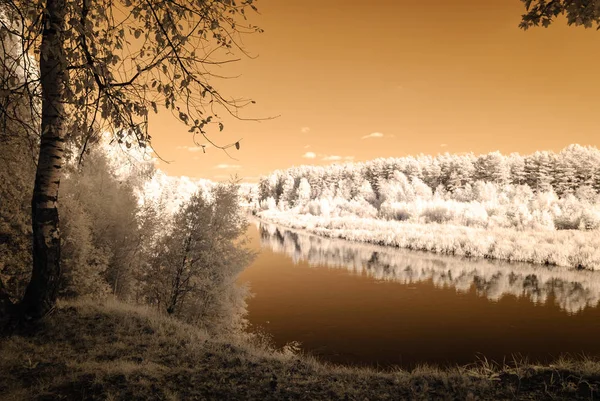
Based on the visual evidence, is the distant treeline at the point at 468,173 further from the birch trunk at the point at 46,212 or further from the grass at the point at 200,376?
the birch trunk at the point at 46,212

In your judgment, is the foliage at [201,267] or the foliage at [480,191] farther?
the foliage at [480,191]

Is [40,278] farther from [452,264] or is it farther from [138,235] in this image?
[452,264]

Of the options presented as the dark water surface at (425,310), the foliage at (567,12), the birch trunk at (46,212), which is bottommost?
the dark water surface at (425,310)

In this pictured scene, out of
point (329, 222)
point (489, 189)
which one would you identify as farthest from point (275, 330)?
point (489, 189)

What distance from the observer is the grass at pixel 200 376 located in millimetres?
4953

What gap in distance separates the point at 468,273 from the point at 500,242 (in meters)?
9.21

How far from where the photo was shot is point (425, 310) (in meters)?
18.8

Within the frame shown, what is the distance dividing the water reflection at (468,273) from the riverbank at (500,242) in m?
1.65

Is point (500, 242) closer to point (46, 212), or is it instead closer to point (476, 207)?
point (476, 207)

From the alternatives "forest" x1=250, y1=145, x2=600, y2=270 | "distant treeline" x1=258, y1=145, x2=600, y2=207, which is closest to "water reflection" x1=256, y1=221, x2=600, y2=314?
"forest" x1=250, y1=145, x2=600, y2=270

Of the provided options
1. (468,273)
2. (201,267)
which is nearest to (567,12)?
(201,267)

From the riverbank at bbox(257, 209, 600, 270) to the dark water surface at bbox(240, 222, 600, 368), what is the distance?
2061 millimetres

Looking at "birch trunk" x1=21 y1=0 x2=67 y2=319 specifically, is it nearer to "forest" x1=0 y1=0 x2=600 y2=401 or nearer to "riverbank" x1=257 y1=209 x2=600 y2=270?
"forest" x1=0 y1=0 x2=600 y2=401

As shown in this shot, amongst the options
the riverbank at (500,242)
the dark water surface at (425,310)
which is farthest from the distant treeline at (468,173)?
the dark water surface at (425,310)
